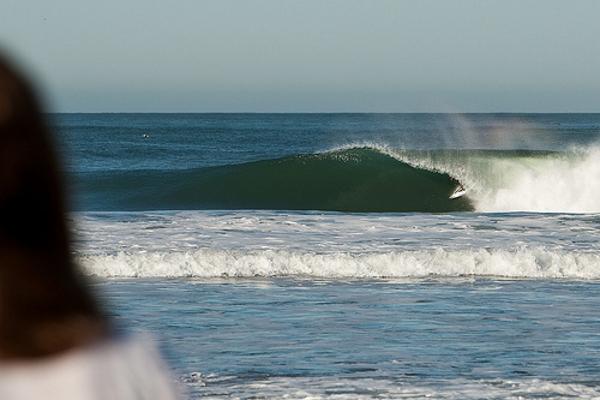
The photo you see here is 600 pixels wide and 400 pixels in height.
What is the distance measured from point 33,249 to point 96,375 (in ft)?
0.34

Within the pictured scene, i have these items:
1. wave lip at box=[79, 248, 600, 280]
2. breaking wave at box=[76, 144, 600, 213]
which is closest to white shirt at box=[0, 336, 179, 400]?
wave lip at box=[79, 248, 600, 280]

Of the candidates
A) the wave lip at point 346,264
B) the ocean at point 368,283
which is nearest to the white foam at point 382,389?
the ocean at point 368,283

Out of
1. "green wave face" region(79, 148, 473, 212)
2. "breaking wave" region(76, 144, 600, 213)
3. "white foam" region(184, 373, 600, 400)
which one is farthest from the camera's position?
"green wave face" region(79, 148, 473, 212)

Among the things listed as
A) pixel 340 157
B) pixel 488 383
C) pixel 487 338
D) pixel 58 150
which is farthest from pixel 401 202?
pixel 58 150

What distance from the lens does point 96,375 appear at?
3.21 feet

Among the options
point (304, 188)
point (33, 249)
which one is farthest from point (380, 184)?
point (33, 249)

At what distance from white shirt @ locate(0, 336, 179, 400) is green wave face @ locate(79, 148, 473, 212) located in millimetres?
24314

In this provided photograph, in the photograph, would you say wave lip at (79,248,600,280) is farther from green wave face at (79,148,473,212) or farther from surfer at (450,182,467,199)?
surfer at (450,182,467,199)

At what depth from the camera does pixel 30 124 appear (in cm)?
100

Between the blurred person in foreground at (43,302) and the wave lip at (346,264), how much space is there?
1229cm

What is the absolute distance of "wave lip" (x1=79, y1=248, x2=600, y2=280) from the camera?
13.5 m

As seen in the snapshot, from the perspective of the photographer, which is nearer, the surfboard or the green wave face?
the surfboard

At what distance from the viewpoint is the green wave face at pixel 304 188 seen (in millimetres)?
26312

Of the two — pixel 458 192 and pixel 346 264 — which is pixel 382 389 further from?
pixel 458 192
